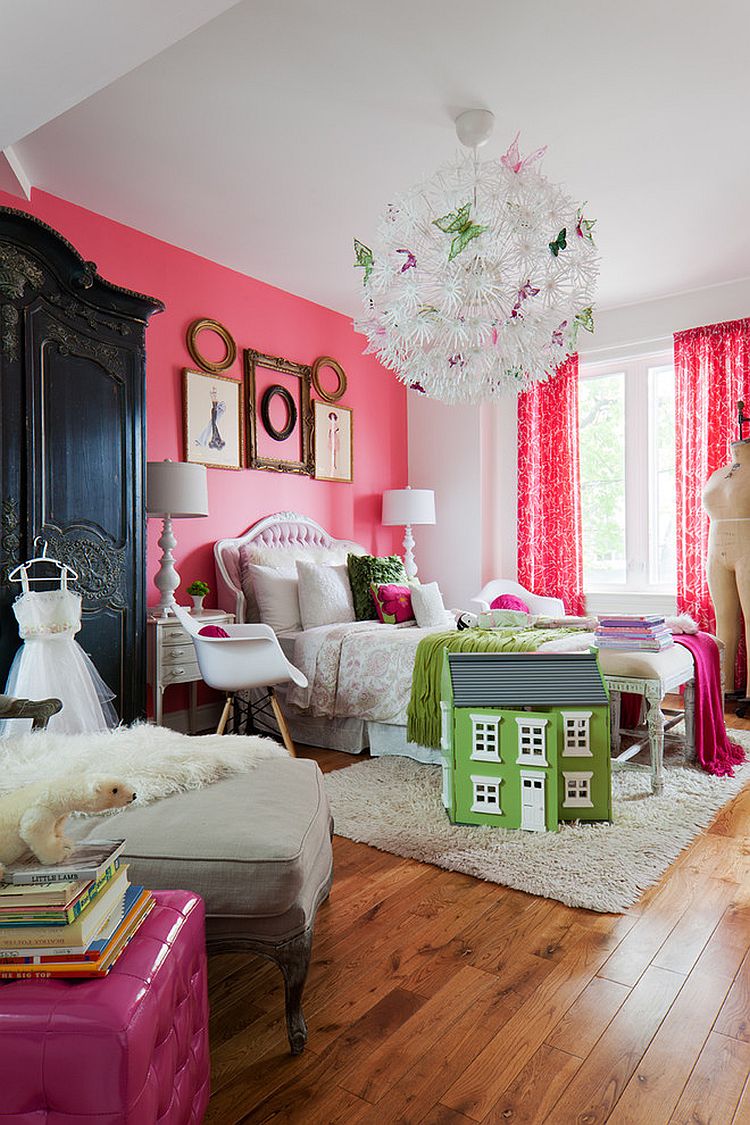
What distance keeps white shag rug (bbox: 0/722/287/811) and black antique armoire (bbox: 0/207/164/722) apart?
84 cm

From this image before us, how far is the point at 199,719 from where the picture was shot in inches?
174

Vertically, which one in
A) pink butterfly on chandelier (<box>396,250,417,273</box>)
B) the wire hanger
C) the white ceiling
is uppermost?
the white ceiling

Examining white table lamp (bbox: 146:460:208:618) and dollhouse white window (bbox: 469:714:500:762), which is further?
white table lamp (bbox: 146:460:208:618)

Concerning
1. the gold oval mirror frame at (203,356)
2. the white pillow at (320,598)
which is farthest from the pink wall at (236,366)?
the white pillow at (320,598)

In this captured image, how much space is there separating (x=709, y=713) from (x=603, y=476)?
2.86m

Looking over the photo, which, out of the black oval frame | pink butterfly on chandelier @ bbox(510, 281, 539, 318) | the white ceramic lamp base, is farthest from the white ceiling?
the white ceramic lamp base

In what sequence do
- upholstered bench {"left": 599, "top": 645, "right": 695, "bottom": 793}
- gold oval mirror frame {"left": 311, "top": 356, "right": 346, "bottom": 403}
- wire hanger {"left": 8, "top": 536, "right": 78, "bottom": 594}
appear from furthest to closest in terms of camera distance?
1. gold oval mirror frame {"left": 311, "top": 356, "right": 346, "bottom": 403}
2. upholstered bench {"left": 599, "top": 645, "right": 695, "bottom": 793}
3. wire hanger {"left": 8, "top": 536, "right": 78, "bottom": 594}

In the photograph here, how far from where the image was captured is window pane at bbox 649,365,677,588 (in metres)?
5.68

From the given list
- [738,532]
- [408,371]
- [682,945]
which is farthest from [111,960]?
[738,532]

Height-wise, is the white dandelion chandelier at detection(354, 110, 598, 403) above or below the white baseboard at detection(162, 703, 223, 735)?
above

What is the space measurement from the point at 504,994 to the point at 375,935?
1.40 ft

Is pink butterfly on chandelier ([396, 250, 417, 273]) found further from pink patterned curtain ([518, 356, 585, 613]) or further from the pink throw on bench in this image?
pink patterned curtain ([518, 356, 585, 613])

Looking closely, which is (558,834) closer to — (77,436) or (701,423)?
(77,436)

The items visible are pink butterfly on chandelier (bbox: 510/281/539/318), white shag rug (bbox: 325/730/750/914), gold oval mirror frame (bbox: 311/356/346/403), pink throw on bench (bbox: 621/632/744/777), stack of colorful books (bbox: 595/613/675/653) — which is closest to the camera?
white shag rug (bbox: 325/730/750/914)
